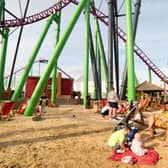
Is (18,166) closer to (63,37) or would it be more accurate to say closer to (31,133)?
(31,133)

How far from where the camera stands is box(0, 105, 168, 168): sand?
597cm

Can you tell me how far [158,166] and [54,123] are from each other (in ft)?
18.8

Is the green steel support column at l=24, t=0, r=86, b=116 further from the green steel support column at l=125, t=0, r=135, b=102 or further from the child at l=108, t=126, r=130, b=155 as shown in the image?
the child at l=108, t=126, r=130, b=155

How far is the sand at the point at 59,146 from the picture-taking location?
19.6ft

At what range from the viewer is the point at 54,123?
10.9 m

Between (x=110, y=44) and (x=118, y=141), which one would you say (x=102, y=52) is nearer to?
(x=110, y=44)

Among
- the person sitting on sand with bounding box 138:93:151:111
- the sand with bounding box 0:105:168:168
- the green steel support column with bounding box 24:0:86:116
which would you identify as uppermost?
the green steel support column with bounding box 24:0:86:116

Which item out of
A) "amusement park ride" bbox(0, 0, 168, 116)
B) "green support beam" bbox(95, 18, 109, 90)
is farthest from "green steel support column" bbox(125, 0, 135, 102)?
"green support beam" bbox(95, 18, 109, 90)

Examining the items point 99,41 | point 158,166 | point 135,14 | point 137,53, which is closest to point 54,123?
point 158,166

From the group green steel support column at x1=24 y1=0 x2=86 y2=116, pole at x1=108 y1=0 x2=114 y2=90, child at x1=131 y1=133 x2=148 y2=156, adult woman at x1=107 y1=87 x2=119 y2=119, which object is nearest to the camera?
child at x1=131 y1=133 x2=148 y2=156

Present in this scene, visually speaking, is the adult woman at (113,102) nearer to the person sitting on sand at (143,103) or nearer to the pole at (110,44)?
the person sitting on sand at (143,103)

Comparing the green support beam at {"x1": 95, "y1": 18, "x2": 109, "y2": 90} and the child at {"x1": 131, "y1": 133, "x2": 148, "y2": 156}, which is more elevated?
the green support beam at {"x1": 95, "y1": 18, "x2": 109, "y2": 90}

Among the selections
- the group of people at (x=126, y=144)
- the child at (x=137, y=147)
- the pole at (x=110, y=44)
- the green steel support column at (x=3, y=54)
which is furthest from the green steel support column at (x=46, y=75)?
the green steel support column at (x=3, y=54)

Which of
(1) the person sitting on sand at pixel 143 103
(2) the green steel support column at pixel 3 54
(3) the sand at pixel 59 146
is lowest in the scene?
(3) the sand at pixel 59 146
